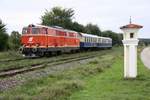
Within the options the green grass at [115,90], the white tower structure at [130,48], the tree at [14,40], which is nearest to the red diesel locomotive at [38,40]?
the tree at [14,40]

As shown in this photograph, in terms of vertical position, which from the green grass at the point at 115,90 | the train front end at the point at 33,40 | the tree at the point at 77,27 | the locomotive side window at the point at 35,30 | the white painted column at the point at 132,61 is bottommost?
the green grass at the point at 115,90

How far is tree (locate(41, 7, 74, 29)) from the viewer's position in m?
96.6

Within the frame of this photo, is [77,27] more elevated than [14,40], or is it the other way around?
[77,27]

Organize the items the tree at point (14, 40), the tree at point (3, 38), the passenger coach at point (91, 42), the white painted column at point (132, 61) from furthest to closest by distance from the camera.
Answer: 1. the passenger coach at point (91, 42)
2. the tree at point (14, 40)
3. the tree at point (3, 38)
4. the white painted column at point (132, 61)

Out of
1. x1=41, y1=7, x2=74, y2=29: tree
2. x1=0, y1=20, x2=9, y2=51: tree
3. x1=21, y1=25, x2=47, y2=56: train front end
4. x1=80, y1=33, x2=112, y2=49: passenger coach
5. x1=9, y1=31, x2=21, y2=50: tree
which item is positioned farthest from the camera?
x1=41, y1=7, x2=74, y2=29: tree

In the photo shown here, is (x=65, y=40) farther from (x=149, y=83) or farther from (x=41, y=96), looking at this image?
(x=41, y=96)

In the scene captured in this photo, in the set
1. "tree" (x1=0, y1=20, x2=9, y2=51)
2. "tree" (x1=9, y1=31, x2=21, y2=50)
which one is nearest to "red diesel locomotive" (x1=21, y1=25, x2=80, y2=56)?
"tree" (x1=0, y1=20, x2=9, y2=51)

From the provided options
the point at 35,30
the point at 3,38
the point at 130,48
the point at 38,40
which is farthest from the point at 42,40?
the point at 130,48

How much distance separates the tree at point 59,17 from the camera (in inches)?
3802

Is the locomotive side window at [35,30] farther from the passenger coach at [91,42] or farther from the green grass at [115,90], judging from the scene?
the green grass at [115,90]

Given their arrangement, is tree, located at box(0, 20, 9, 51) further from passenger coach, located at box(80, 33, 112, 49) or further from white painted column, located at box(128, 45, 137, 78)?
white painted column, located at box(128, 45, 137, 78)

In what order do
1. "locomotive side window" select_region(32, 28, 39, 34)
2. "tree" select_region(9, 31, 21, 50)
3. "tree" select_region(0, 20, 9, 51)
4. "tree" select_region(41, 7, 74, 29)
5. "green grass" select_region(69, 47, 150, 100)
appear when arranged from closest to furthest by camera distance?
"green grass" select_region(69, 47, 150, 100) < "locomotive side window" select_region(32, 28, 39, 34) < "tree" select_region(0, 20, 9, 51) < "tree" select_region(9, 31, 21, 50) < "tree" select_region(41, 7, 74, 29)

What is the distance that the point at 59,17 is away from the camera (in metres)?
102

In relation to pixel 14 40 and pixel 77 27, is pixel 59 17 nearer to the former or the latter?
pixel 77 27
